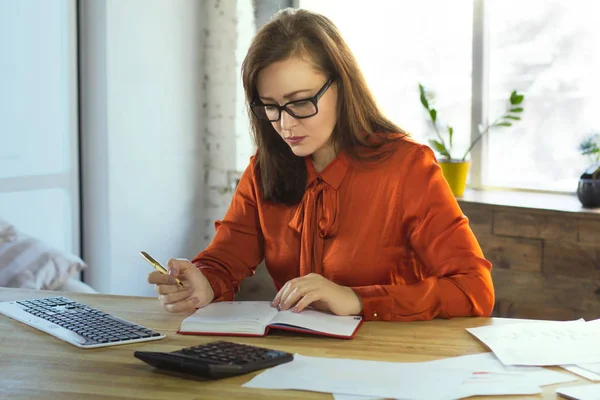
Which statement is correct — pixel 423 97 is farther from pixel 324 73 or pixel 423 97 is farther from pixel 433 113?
pixel 324 73

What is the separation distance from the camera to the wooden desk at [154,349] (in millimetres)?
1470

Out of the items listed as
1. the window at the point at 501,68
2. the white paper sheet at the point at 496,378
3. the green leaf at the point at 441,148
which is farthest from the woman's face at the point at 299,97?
the green leaf at the point at 441,148

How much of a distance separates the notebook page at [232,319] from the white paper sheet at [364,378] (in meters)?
0.23

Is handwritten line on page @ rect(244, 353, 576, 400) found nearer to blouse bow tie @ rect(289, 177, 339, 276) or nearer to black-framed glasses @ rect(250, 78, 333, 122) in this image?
blouse bow tie @ rect(289, 177, 339, 276)

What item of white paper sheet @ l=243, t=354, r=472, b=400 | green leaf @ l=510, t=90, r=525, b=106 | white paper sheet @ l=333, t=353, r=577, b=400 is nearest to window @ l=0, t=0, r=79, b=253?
green leaf @ l=510, t=90, r=525, b=106

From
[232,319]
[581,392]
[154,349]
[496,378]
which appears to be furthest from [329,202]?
[581,392]

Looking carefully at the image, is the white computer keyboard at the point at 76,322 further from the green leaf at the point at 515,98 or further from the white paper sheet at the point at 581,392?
the green leaf at the point at 515,98

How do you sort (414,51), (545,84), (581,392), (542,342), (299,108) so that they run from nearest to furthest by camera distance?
1. (581,392)
2. (542,342)
3. (299,108)
4. (545,84)
5. (414,51)

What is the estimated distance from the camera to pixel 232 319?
1891 millimetres

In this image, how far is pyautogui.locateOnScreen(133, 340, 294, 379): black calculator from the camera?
4.99ft

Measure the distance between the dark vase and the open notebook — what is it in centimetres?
211

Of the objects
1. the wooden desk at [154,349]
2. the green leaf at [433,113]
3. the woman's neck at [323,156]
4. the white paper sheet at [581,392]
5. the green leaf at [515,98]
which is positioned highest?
the green leaf at [515,98]

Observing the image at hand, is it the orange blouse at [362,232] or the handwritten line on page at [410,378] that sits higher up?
the orange blouse at [362,232]

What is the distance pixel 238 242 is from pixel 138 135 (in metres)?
2.02
